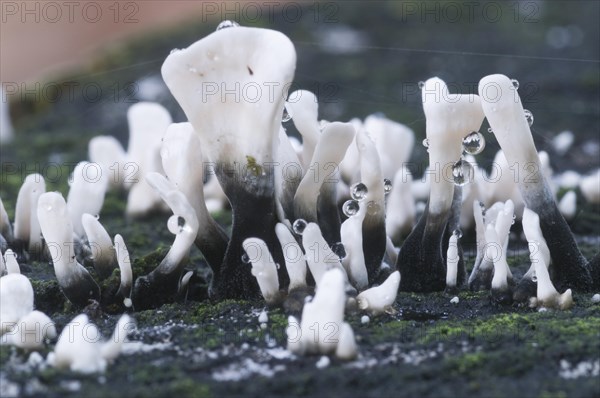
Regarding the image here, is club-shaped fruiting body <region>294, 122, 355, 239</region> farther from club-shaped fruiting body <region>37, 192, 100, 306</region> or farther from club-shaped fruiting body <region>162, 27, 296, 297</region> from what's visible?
club-shaped fruiting body <region>37, 192, 100, 306</region>

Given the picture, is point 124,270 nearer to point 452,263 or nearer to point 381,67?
point 452,263

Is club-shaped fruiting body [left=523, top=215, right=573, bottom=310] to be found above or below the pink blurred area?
below

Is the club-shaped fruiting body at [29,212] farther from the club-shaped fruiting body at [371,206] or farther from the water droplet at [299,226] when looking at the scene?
the club-shaped fruiting body at [371,206]

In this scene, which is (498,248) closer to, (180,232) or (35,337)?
(180,232)

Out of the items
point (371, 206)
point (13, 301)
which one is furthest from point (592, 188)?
point (13, 301)

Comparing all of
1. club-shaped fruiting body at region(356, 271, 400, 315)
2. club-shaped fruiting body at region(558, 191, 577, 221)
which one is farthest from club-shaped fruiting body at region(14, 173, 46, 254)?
club-shaped fruiting body at region(558, 191, 577, 221)

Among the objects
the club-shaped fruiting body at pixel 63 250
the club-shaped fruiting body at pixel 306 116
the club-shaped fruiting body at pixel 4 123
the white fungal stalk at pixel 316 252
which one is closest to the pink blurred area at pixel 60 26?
the club-shaped fruiting body at pixel 4 123

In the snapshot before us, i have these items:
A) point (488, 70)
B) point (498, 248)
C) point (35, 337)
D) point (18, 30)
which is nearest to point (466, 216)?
point (498, 248)
